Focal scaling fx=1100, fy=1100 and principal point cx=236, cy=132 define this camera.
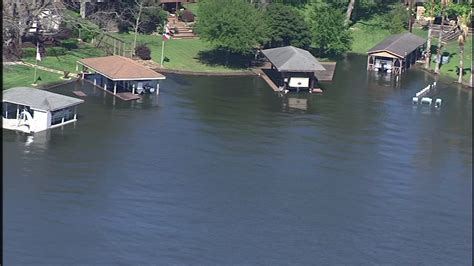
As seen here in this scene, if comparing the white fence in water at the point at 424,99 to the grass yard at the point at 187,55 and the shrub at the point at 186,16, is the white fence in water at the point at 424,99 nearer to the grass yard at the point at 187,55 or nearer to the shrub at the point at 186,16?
the grass yard at the point at 187,55

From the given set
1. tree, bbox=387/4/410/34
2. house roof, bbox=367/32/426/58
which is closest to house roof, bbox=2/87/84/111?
house roof, bbox=367/32/426/58

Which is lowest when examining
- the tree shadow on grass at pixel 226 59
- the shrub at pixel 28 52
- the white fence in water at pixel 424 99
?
the white fence in water at pixel 424 99

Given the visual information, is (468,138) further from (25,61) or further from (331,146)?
(25,61)

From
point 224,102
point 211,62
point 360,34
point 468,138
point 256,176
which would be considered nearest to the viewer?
point 256,176

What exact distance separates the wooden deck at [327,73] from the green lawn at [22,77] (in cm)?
2702

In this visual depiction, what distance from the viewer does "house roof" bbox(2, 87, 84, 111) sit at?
86.4m

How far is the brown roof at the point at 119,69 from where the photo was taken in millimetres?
98875

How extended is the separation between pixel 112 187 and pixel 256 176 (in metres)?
11.0

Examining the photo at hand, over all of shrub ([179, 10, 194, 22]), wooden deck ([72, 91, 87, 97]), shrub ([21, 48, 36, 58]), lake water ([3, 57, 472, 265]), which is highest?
shrub ([179, 10, 194, 22])

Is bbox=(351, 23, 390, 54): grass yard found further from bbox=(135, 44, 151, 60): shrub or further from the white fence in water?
bbox=(135, 44, 151, 60): shrub

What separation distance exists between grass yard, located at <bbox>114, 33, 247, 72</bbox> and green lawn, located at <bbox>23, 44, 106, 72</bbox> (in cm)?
591

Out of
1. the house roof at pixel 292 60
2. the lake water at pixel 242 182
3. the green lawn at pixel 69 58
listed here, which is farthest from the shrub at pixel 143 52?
the house roof at pixel 292 60

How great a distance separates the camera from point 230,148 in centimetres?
8619

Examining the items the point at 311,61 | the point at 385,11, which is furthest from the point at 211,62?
the point at 385,11
